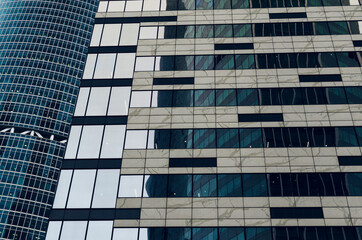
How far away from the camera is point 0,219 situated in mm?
108125

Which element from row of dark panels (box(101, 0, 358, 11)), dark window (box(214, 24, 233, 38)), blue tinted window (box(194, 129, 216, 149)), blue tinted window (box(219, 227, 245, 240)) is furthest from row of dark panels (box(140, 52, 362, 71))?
blue tinted window (box(219, 227, 245, 240))

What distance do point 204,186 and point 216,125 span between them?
21.8 feet

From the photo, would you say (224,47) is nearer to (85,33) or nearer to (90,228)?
(90,228)

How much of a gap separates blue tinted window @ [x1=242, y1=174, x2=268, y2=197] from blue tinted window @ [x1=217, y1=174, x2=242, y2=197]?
561 millimetres

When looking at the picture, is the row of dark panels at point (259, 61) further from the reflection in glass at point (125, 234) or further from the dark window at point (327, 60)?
the reflection in glass at point (125, 234)

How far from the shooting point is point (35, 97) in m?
129

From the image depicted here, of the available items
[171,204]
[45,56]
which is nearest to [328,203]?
[171,204]

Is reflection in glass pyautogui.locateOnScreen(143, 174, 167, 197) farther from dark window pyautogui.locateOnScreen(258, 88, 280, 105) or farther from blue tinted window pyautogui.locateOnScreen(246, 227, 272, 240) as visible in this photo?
dark window pyautogui.locateOnScreen(258, 88, 280, 105)

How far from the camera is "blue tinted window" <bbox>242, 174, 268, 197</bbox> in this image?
118 feet

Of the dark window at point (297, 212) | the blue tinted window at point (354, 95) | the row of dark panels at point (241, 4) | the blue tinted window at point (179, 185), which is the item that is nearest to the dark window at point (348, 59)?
the blue tinted window at point (354, 95)

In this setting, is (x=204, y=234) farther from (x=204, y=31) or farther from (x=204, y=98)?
(x=204, y=31)

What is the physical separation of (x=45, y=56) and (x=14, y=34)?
45.9 ft

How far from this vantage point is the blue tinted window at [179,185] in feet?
121

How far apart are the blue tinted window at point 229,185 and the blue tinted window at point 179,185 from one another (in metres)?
2.87
